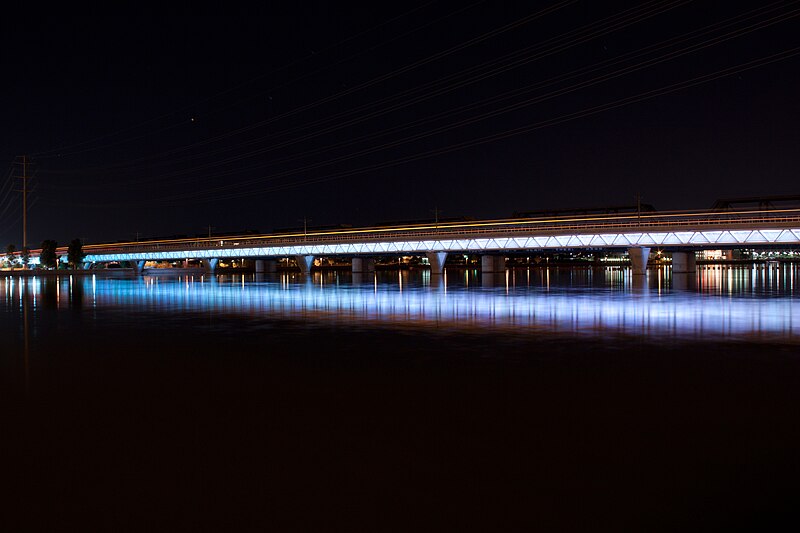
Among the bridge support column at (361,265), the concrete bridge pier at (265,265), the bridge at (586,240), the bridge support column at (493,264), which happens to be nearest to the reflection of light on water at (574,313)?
the bridge at (586,240)

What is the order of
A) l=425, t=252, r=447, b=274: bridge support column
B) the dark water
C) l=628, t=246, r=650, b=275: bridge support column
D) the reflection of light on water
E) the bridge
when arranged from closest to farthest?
the dark water → the reflection of light on water → the bridge → l=628, t=246, r=650, b=275: bridge support column → l=425, t=252, r=447, b=274: bridge support column

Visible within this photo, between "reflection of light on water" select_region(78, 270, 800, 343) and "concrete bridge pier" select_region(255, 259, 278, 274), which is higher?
"concrete bridge pier" select_region(255, 259, 278, 274)

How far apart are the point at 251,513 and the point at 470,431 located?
3371 millimetres

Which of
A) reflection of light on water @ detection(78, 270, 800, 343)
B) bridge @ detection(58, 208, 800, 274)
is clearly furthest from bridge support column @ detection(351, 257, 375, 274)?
reflection of light on water @ detection(78, 270, 800, 343)

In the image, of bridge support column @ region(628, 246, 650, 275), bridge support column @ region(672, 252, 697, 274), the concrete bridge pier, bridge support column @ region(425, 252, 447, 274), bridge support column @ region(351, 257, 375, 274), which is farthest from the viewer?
the concrete bridge pier

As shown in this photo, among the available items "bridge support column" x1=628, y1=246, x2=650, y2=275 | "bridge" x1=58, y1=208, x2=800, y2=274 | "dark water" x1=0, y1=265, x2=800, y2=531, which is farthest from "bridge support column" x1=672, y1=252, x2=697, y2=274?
"dark water" x1=0, y1=265, x2=800, y2=531

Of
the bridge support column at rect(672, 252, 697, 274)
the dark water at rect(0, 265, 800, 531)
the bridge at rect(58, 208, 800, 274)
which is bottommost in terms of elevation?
the dark water at rect(0, 265, 800, 531)

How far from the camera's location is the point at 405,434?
8.35 m

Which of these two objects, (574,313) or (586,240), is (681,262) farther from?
(574,313)

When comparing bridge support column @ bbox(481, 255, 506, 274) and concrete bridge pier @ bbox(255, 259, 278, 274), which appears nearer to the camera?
bridge support column @ bbox(481, 255, 506, 274)

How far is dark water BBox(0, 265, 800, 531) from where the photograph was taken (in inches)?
237

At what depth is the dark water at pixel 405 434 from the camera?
237 inches

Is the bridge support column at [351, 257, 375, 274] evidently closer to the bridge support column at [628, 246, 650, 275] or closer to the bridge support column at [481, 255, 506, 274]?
the bridge support column at [481, 255, 506, 274]

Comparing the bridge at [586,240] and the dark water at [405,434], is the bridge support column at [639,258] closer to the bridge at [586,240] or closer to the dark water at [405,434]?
the bridge at [586,240]
